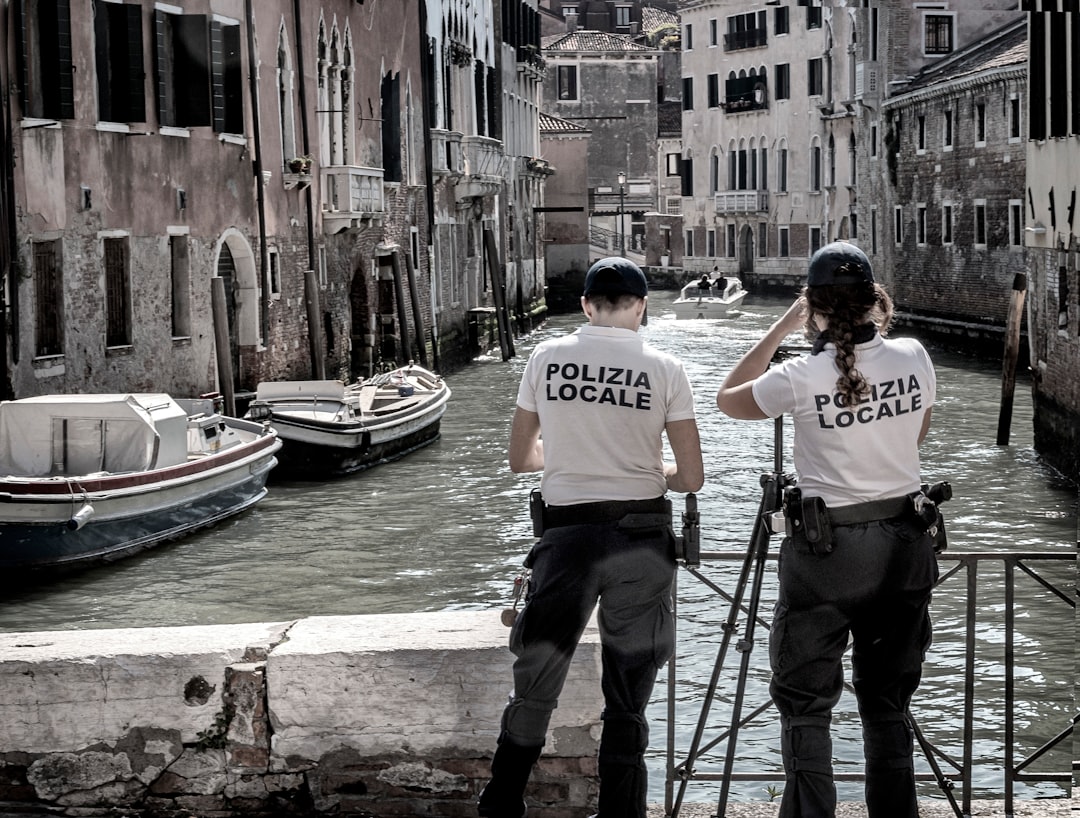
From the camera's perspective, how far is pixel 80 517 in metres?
10.9

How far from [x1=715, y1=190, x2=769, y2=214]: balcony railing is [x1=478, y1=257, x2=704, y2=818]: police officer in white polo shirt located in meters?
48.2

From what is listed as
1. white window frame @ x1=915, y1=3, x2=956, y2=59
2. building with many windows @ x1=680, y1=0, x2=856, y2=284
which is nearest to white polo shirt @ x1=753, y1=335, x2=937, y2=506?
white window frame @ x1=915, y1=3, x2=956, y2=59

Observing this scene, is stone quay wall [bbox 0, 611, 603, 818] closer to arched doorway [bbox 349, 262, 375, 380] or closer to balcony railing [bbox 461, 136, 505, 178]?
arched doorway [bbox 349, 262, 375, 380]

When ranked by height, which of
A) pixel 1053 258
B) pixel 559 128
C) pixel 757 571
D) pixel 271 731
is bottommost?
pixel 271 731

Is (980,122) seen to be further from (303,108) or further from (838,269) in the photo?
(838,269)

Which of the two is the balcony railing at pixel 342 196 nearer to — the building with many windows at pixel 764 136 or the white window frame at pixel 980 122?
the white window frame at pixel 980 122

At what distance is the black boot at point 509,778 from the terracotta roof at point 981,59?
2475 cm

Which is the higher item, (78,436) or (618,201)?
(618,201)

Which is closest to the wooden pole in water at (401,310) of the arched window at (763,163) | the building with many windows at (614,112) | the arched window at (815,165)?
the arched window at (815,165)

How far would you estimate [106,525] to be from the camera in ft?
37.5

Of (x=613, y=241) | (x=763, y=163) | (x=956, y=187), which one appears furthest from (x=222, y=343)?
(x=613, y=241)

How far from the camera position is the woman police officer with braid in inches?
133

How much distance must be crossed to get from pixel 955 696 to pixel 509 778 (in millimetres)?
5245

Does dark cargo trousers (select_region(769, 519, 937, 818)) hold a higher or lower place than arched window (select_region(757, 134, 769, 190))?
lower
